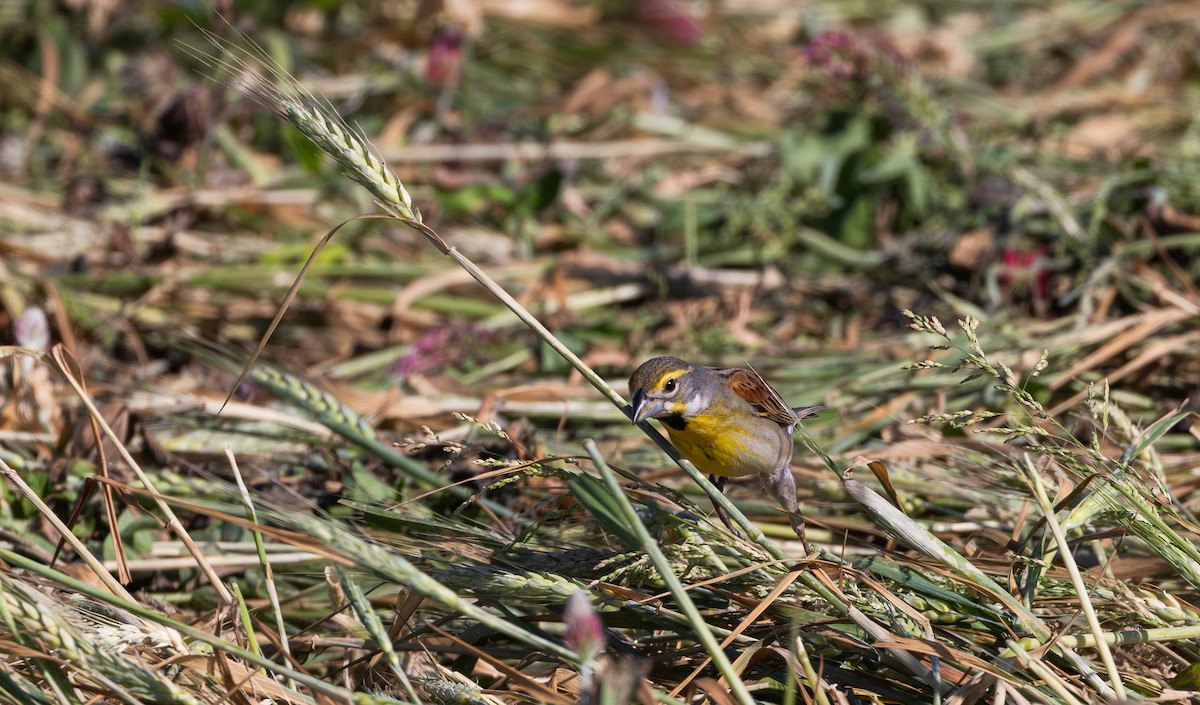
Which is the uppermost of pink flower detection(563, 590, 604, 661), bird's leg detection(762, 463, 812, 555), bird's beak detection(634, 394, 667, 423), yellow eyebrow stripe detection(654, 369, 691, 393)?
pink flower detection(563, 590, 604, 661)

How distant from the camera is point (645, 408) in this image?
2.40 meters

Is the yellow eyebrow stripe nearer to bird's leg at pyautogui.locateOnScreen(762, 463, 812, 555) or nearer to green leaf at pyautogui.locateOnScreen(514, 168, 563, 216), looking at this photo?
bird's leg at pyautogui.locateOnScreen(762, 463, 812, 555)

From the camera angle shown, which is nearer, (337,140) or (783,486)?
(337,140)

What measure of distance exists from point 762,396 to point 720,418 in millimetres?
193

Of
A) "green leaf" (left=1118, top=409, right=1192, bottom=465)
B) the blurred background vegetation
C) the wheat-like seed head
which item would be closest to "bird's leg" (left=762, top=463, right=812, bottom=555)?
the blurred background vegetation

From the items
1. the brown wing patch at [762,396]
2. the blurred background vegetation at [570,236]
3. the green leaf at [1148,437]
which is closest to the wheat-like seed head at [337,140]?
the blurred background vegetation at [570,236]

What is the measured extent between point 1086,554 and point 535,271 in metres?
2.49

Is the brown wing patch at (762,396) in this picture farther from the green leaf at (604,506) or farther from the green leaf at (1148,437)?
the green leaf at (604,506)

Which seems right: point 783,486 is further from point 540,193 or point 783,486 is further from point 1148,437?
point 540,193

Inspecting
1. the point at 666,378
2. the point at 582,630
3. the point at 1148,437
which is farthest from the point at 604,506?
the point at 1148,437

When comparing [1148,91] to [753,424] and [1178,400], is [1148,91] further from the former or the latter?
[753,424]

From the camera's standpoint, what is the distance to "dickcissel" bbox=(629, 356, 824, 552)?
2455 millimetres

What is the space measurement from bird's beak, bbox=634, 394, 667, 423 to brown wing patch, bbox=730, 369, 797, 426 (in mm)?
324

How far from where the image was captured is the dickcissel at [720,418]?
2.46 metres
